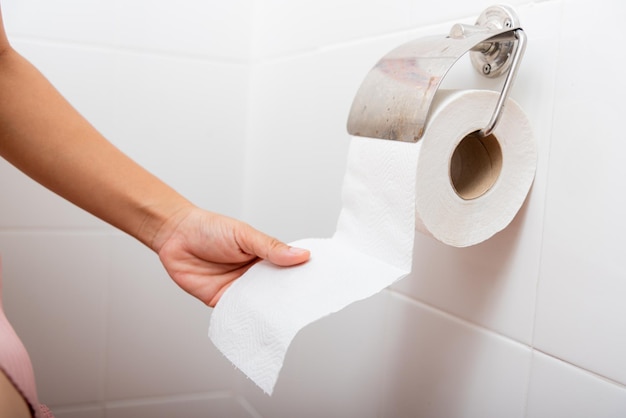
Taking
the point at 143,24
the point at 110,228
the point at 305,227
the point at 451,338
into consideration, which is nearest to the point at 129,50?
the point at 143,24

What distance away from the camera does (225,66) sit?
105 centimetres

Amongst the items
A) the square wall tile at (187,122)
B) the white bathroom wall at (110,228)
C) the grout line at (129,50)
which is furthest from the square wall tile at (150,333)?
the grout line at (129,50)

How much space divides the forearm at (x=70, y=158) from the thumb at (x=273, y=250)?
12cm

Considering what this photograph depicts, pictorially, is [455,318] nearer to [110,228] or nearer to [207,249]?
[207,249]

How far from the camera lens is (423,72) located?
0.51 meters

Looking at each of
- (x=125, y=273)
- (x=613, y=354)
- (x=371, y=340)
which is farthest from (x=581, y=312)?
(x=125, y=273)

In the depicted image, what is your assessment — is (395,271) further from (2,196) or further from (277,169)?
(2,196)

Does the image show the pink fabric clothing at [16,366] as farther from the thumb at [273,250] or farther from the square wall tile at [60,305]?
the square wall tile at [60,305]

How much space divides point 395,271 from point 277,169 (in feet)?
1.62

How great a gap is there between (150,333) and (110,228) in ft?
0.58

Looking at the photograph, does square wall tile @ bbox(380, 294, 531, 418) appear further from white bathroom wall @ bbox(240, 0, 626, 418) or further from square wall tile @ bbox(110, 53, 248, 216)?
square wall tile @ bbox(110, 53, 248, 216)

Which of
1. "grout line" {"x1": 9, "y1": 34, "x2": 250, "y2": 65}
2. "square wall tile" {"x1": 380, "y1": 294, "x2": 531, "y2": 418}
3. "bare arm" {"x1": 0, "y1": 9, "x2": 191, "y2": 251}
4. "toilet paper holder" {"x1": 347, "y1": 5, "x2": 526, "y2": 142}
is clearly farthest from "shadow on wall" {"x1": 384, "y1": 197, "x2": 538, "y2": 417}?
"grout line" {"x1": 9, "y1": 34, "x2": 250, "y2": 65}

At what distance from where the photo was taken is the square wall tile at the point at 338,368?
2.57 feet

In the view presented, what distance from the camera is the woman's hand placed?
24.9 inches
